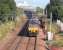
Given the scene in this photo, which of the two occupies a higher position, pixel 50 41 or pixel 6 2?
pixel 6 2

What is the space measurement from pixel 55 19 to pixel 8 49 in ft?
87.6

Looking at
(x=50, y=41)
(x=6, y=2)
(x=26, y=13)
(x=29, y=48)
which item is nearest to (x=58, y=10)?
(x=6, y=2)

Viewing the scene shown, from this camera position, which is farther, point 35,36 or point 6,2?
point 6,2

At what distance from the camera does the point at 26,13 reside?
9044cm

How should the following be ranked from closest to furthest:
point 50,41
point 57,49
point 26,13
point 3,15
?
1. point 57,49
2. point 50,41
3. point 3,15
4. point 26,13

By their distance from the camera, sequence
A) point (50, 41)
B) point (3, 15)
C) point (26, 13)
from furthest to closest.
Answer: point (26, 13) < point (3, 15) < point (50, 41)

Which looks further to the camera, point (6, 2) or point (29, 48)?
point (6, 2)

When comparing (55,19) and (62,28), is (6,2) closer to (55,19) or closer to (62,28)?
(55,19)

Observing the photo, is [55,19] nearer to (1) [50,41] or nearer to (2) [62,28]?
(2) [62,28]

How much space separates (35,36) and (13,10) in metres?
23.8

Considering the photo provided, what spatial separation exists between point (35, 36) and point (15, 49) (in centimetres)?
883

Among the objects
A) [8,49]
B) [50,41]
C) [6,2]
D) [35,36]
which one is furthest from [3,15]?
[8,49]

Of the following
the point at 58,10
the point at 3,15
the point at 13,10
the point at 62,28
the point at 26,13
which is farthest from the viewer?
the point at 26,13

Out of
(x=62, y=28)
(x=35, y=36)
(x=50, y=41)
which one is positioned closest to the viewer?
(x=50, y=41)
